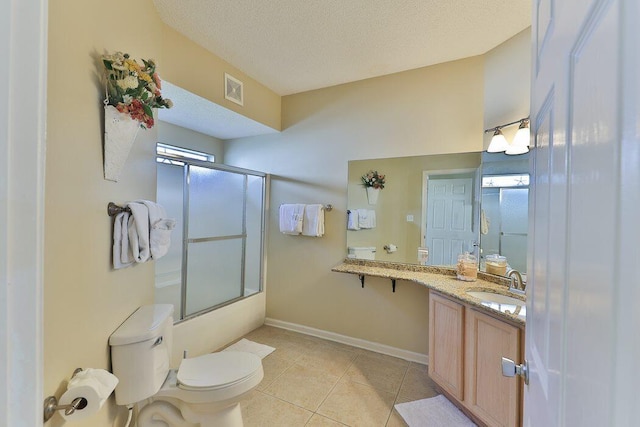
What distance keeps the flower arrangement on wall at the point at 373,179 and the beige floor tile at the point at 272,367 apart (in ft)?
6.07

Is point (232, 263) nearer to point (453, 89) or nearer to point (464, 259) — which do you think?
point (464, 259)

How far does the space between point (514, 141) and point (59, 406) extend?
278 centimetres

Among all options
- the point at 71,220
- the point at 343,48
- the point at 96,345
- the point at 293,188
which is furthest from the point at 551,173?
the point at 293,188

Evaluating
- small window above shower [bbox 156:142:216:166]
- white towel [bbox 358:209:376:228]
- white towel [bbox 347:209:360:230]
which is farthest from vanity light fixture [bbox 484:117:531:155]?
small window above shower [bbox 156:142:216:166]

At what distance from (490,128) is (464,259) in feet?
3.56

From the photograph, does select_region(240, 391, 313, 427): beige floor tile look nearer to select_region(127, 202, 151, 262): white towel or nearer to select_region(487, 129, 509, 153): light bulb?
select_region(127, 202, 151, 262): white towel

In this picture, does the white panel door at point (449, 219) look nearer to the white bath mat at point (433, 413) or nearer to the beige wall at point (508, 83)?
the beige wall at point (508, 83)

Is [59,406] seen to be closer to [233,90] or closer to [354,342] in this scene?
[354,342]

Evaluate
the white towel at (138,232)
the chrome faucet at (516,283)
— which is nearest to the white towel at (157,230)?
the white towel at (138,232)

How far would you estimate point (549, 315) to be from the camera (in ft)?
1.80

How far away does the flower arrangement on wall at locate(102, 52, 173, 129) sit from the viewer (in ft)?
3.75

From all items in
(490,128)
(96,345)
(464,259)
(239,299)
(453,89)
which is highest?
(453,89)

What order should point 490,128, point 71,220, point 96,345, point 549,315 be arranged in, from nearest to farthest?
1. point 549,315
2. point 71,220
3. point 96,345
4. point 490,128

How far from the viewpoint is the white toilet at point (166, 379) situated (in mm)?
1229
